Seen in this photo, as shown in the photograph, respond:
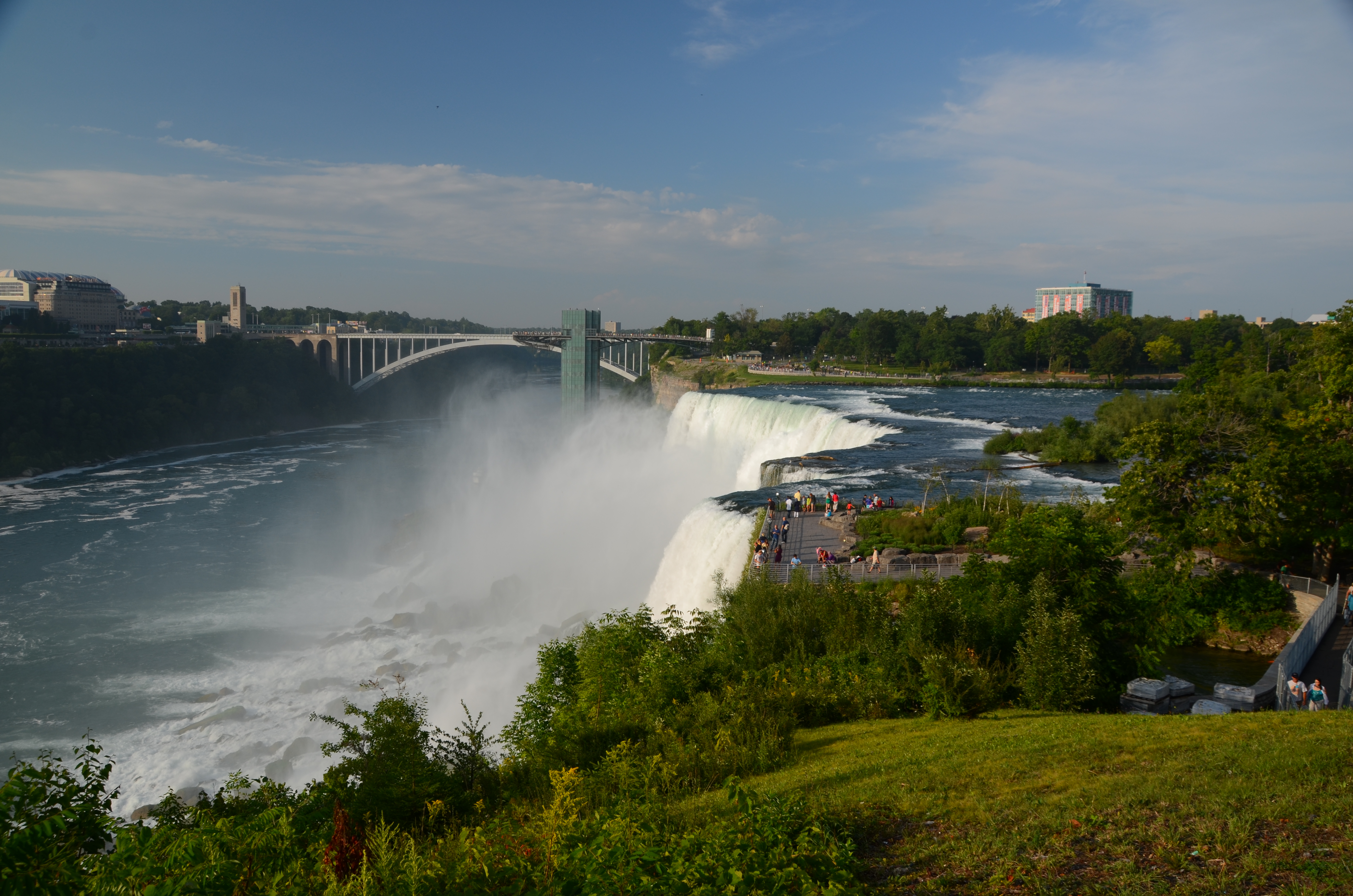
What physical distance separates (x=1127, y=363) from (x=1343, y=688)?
183ft

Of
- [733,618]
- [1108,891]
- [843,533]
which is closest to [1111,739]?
[1108,891]

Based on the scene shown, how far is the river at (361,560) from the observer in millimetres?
15812

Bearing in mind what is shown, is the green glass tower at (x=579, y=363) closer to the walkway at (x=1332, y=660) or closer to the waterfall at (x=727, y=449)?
the waterfall at (x=727, y=449)

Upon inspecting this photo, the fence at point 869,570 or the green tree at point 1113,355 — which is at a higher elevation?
the green tree at point 1113,355

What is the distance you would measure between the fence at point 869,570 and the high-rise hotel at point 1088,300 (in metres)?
165

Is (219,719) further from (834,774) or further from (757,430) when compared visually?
(757,430)

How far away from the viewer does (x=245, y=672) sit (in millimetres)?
17688

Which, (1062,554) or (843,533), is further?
(843,533)

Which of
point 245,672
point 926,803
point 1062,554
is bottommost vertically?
point 245,672

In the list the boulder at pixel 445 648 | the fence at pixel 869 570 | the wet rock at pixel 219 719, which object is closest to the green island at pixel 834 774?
the fence at pixel 869 570

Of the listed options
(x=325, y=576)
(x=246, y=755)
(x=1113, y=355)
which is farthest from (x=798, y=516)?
(x=1113, y=355)

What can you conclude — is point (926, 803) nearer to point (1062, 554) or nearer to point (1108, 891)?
point (1108, 891)

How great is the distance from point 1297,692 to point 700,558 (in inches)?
395

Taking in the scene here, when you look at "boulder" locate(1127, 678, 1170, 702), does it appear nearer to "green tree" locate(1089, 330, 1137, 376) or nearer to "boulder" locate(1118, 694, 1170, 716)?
"boulder" locate(1118, 694, 1170, 716)
